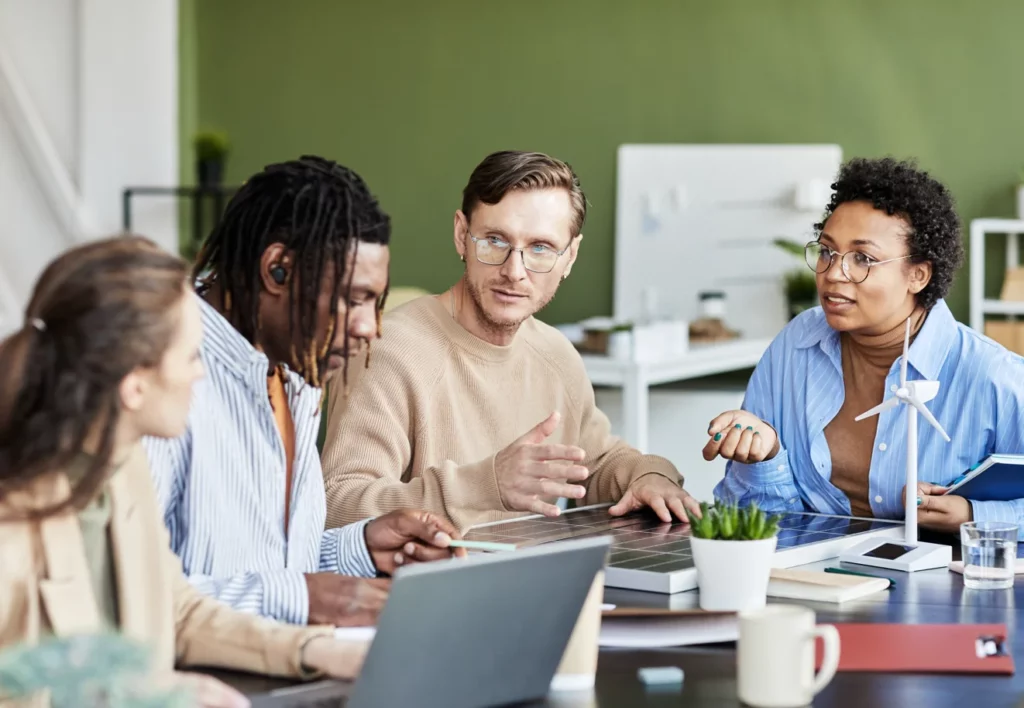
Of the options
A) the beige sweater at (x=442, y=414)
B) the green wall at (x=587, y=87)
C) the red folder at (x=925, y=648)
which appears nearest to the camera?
the red folder at (x=925, y=648)

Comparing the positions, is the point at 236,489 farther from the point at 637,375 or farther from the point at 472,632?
the point at 637,375

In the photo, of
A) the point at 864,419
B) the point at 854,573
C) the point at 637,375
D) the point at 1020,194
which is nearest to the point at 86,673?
the point at 854,573

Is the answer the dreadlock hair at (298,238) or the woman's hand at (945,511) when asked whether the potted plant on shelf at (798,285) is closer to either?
the woman's hand at (945,511)

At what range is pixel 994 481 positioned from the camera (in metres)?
2.05

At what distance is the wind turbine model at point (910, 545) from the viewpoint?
6.14 feet

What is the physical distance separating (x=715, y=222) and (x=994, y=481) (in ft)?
10.6

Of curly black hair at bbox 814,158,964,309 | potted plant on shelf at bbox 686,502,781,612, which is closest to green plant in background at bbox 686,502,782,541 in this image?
potted plant on shelf at bbox 686,502,781,612

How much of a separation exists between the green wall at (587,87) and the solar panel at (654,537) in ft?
10.3

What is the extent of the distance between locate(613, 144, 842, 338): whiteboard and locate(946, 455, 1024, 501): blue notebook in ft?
9.95

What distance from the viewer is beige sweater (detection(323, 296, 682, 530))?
218cm

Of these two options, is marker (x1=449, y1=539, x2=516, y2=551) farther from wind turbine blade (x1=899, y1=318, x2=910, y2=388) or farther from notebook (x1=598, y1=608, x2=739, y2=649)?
wind turbine blade (x1=899, y1=318, x2=910, y2=388)

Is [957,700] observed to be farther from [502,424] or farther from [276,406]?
[502,424]

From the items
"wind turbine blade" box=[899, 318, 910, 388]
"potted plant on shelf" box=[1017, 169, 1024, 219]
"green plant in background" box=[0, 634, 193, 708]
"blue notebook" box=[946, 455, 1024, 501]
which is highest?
"potted plant on shelf" box=[1017, 169, 1024, 219]

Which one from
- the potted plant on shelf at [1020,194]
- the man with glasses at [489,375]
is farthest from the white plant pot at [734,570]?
the potted plant on shelf at [1020,194]
